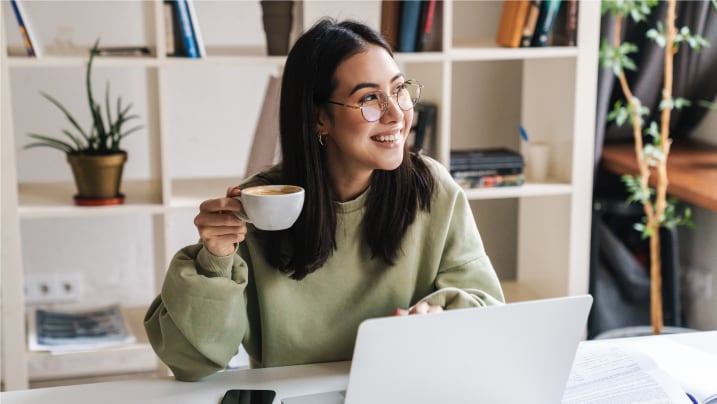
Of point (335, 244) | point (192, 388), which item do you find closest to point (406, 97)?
point (335, 244)

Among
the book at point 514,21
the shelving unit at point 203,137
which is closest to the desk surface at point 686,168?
the shelving unit at point 203,137

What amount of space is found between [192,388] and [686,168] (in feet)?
6.57

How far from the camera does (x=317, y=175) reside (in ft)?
5.28

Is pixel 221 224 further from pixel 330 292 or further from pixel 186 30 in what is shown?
pixel 186 30

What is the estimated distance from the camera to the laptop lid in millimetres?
1181

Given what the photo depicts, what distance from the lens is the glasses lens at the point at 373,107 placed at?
5.05 ft

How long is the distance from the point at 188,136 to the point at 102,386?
1.84 metres

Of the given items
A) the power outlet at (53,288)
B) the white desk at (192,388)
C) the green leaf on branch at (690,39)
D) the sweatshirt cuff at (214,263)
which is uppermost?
the green leaf on branch at (690,39)

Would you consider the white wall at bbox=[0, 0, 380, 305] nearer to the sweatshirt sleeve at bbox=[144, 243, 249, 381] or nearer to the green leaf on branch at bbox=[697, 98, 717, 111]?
the green leaf on branch at bbox=[697, 98, 717, 111]

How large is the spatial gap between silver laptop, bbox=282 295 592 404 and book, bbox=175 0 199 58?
142cm

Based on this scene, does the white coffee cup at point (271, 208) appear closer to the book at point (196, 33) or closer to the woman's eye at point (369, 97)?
the woman's eye at point (369, 97)

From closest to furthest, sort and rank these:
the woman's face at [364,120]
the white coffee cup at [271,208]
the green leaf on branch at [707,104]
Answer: the white coffee cup at [271,208] → the woman's face at [364,120] → the green leaf on branch at [707,104]

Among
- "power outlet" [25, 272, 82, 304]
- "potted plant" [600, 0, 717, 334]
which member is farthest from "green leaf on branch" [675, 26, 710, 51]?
"power outlet" [25, 272, 82, 304]

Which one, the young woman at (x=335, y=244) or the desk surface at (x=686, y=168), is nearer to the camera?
the young woman at (x=335, y=244)
